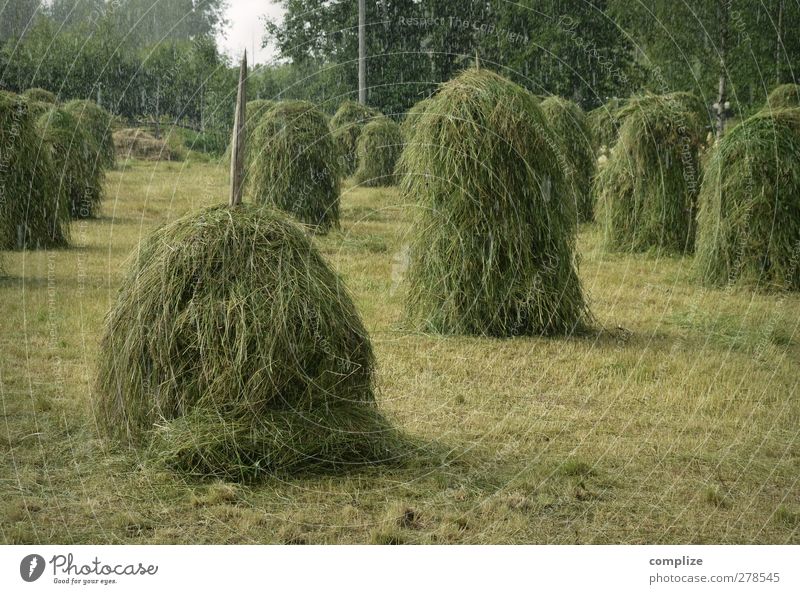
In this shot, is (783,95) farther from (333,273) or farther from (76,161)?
(333,273)

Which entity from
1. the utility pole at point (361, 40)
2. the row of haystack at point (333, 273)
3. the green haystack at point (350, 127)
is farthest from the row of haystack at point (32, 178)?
the green haystack at point (350, 127)

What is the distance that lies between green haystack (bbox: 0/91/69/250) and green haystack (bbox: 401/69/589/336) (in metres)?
5.50

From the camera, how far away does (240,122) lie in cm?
577

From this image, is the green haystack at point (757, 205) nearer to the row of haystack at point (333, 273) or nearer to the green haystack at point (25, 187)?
the row of haystack at point (333, 273)

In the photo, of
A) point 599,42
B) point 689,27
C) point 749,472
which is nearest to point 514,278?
point 749,472

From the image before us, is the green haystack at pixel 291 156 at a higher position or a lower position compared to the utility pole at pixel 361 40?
lower

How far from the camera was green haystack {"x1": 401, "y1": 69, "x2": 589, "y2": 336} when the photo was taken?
9.37 m

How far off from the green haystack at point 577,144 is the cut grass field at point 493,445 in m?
8.00

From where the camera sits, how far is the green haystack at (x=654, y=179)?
15.3 meters

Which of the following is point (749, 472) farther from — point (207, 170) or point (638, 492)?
point (207, 170)

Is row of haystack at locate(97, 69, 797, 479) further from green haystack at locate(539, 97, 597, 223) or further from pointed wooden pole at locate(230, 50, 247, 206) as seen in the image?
pointed wooden pole at locate(230, 50, 247, 206)

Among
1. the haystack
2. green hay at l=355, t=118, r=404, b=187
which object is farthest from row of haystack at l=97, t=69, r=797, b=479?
the haystack
